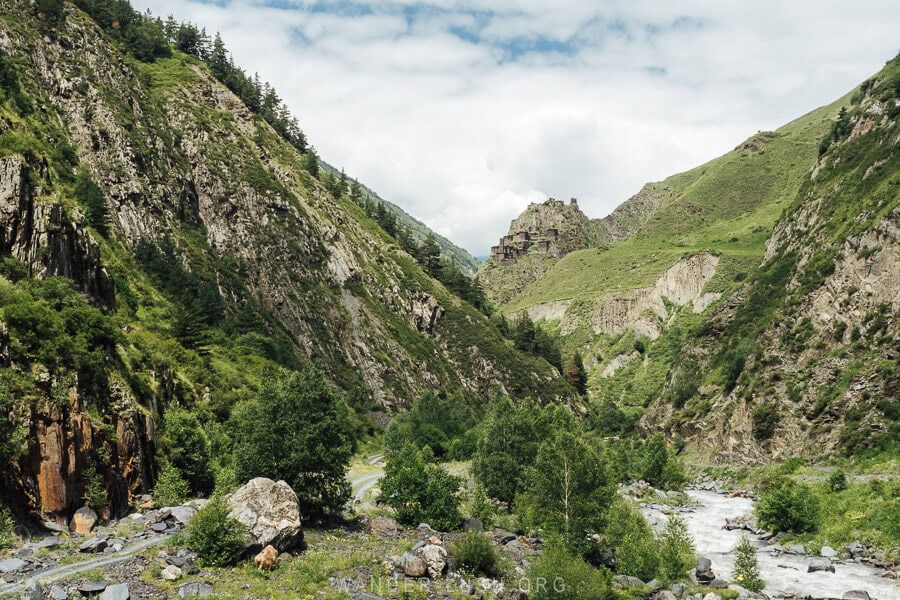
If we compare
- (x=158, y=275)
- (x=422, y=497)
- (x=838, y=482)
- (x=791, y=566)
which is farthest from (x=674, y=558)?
(x=158, y=275)

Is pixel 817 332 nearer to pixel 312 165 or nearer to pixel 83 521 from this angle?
pixel 83 521

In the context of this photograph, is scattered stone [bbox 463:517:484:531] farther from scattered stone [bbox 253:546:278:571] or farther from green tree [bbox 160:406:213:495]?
green tree [bbox 160:406:213:495]

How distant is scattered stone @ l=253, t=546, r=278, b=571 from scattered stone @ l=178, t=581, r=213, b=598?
10.2 ft

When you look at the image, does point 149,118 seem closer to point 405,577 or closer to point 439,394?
point 439,394

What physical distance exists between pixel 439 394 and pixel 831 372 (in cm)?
7185

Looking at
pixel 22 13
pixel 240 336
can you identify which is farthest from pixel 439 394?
pixel 22 13

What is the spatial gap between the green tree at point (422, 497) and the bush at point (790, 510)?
73.7 ft

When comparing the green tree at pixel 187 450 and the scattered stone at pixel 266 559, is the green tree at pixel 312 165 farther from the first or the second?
the scattered stone at pixel 266 559

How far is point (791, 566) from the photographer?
33406 mm

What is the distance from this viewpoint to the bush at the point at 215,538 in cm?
2494

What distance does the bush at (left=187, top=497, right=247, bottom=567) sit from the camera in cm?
2494

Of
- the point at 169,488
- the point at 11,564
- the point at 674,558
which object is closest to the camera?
the point at 11,564

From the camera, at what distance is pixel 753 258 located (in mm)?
168625

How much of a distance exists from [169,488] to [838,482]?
45.9m
